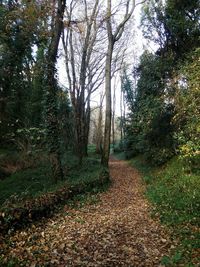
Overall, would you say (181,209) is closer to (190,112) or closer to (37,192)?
(190,112)

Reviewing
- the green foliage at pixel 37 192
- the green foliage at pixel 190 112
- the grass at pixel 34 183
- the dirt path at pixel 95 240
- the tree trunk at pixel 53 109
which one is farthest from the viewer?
the tree trunk at pixel 53 109

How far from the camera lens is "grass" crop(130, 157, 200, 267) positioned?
20.5 feet

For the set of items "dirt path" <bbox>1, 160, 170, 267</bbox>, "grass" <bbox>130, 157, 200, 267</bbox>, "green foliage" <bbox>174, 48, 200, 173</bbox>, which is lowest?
"dirt path" <bbox>1, 160, 170, 267</bbox>

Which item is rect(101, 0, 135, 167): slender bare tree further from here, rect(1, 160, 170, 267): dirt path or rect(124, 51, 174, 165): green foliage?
rect(1, 160, 170, 267): dirt path

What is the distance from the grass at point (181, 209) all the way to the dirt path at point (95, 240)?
0.36 m

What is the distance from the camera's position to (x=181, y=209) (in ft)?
29.6

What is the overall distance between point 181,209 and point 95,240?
3.14 m

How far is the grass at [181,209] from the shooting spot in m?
6.24

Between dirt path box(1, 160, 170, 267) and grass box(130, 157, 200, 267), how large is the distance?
36 cm

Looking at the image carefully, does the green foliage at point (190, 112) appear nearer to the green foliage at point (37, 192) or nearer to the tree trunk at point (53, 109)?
the green foliage at point (37, 192)

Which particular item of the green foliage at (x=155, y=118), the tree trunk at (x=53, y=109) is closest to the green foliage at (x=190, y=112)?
the green foliage at (x=155, y=118)

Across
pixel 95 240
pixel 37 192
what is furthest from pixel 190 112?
pixel 95 240

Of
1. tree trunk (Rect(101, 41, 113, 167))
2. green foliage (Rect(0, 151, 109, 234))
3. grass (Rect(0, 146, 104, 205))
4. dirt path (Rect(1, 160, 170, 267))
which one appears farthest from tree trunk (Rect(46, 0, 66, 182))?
tree trunk (Rect(101, 41, 113, 167))

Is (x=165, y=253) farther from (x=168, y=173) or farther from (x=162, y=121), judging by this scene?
(x=162, y=121)
